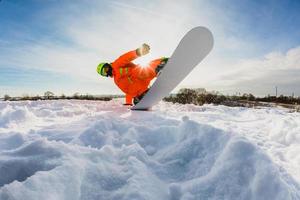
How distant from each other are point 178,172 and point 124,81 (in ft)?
13.3

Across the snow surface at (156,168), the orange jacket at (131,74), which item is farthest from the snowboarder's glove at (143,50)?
the snow surface at (156,168)

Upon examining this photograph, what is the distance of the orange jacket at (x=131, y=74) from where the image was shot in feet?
18.0

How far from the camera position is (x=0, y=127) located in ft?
10.5

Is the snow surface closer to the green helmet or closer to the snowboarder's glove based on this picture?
the snowboarder's glove

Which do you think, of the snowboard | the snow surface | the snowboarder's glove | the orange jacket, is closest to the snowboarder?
the orange jacket

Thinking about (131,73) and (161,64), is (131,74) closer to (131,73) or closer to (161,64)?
(131,73)

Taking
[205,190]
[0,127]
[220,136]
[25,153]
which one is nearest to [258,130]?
[220,136]

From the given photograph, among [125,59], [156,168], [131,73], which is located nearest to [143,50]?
[125,59]

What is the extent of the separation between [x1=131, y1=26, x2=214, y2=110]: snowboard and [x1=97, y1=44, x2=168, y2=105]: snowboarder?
32.2 inches

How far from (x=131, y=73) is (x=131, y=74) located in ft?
0.08

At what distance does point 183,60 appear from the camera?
14.4ft

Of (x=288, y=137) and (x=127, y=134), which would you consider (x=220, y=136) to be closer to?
(x=127, y=134)

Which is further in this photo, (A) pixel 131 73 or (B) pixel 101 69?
(B) pixel 101 69

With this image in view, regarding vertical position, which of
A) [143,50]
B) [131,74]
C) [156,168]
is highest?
[143,50]
